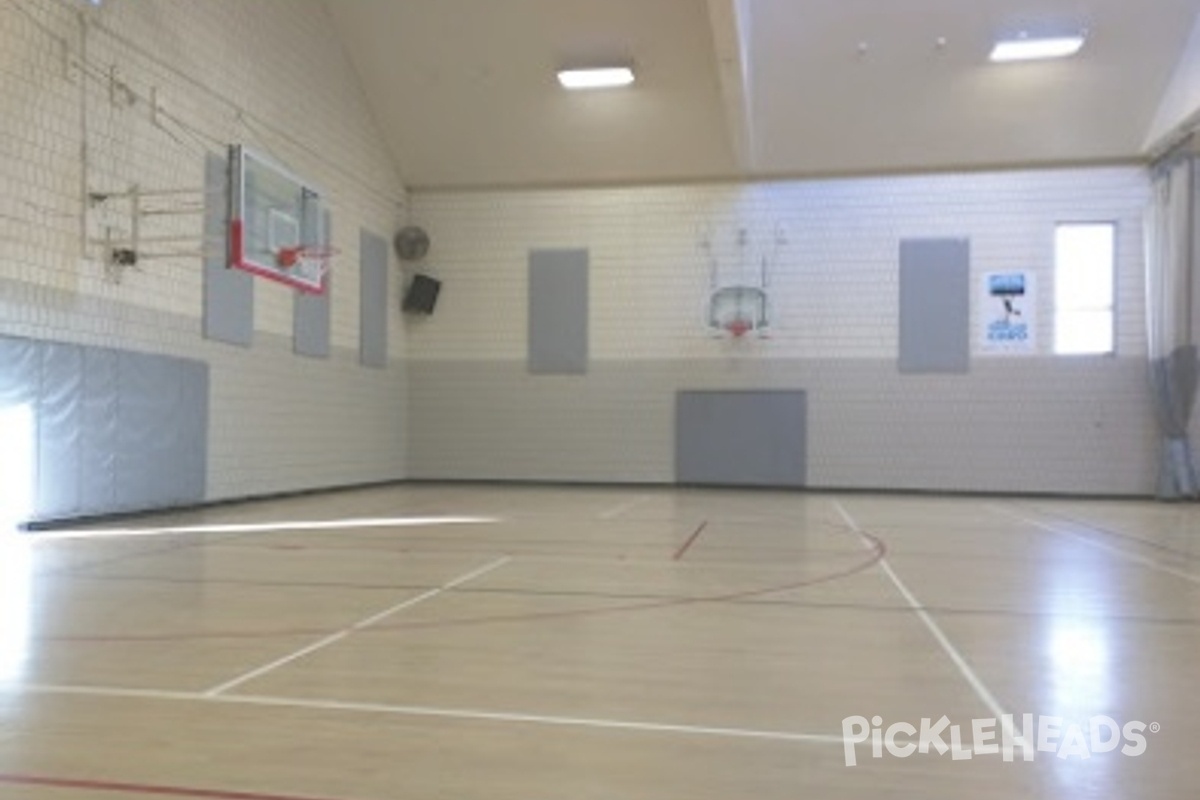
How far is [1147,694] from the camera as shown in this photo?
11.6 feet

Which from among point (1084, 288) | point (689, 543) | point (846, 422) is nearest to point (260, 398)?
point (689, 543)

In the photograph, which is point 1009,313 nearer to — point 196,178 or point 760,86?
point 760,86

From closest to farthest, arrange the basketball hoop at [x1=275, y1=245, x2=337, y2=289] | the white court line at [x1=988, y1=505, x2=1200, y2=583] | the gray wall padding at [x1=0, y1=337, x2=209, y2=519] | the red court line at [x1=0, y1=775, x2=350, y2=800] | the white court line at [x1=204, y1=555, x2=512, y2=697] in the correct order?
the red court line at [x1=0, y1=775, x2=350, y2=800]
the white court line at [x1=204, y1=555, x2=512, y2=697]
the white court line at [x1=988, y1=505, x2=1200, y2=583]
the gray wall padding at [x1=0, y1=337, x2=209, y2=519]
the basketball hoop at [x1=275, y1=245, x2=337, y2=289]

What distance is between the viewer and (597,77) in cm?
1492

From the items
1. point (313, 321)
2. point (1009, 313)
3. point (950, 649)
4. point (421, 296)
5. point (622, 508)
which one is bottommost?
point (622, 508)

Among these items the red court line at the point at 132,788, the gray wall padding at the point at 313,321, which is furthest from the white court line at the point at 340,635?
the gray wall padding at the point at 313,321

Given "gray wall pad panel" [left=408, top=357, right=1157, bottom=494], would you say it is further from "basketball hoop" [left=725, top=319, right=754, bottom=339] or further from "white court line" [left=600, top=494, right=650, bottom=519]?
"white court line" [left=600, top=494, right=650, bottom=519]

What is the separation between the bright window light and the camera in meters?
15.7

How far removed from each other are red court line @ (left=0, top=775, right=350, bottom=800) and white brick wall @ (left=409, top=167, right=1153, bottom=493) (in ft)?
47.4

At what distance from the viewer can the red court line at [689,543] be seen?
7574 millimetres

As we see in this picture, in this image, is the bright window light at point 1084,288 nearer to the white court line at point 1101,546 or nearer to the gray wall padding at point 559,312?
the white court line at point 1101,546

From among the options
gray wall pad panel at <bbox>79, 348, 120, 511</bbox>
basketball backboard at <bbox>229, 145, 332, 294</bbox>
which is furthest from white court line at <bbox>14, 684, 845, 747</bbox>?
basketball backboard at <bbox>229, 145, 332, 294</bbox>

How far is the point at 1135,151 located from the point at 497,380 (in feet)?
34.2

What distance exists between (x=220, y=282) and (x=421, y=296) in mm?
5629
